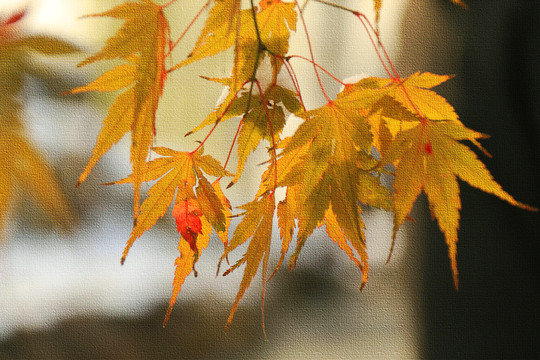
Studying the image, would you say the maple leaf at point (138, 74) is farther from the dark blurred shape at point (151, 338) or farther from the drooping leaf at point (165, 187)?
the dark blurred shape at point (151, 338)

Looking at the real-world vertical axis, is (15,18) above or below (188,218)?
above

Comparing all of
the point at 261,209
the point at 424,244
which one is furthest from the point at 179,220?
the point at 424,244

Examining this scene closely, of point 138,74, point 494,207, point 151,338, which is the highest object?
point 138,74

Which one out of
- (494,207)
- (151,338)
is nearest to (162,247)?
(151,338)

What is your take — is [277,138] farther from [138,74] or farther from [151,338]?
[151,338]

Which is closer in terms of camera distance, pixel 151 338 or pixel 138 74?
pixel 138 74

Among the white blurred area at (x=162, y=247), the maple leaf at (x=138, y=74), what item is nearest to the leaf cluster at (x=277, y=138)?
the maple leaf at (x=138, y=74)
